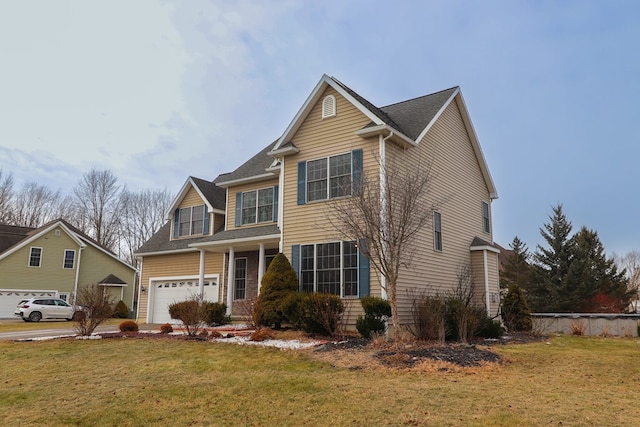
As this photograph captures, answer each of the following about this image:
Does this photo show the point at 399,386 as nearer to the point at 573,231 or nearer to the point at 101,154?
the point at 573,231

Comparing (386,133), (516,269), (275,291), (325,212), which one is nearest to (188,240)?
(275,291)

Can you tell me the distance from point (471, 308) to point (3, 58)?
17.2 metres

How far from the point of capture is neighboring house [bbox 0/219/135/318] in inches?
1253

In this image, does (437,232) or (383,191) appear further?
(437,232)

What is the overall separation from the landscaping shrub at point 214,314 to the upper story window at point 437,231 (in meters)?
8.34

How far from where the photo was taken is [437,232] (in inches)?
667

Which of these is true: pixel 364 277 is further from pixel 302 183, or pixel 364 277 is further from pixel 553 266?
pixel 553 266

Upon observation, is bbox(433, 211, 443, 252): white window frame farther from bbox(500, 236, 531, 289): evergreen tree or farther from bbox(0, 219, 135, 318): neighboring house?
bbox(0, 219, 135, 318): neighboring house

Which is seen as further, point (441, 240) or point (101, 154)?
point (101, 154)

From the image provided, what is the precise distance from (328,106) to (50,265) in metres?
27.6

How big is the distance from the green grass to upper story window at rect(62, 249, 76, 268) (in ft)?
85.2

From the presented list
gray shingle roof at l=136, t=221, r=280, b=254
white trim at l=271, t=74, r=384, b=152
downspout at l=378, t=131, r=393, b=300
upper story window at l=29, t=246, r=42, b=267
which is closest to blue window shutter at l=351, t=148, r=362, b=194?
downspout at l=378, t=131, r=393, b=300

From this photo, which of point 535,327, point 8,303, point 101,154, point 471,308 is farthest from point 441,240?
point 101,154

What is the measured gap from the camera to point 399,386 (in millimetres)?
7516
